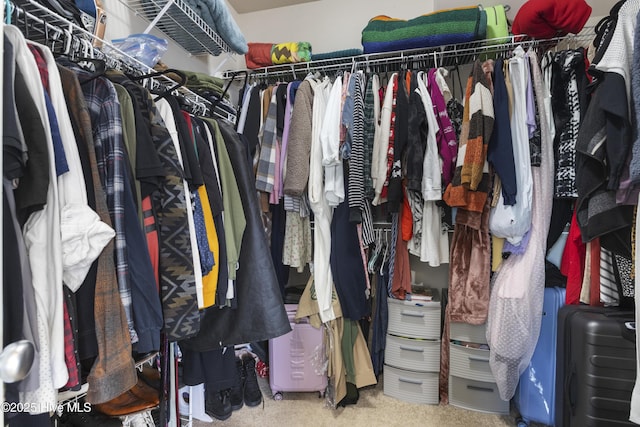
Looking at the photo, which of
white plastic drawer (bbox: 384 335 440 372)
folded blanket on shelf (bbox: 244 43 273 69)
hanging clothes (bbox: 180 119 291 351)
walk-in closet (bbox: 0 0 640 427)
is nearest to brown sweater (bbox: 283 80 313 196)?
walk-in closet (bbox: 0 0 640 427)

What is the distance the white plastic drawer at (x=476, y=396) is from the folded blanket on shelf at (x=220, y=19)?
207 cm

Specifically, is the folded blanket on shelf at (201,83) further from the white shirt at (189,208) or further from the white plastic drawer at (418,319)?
the white plastic drawer at (418,319)

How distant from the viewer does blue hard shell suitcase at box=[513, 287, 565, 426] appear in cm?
153

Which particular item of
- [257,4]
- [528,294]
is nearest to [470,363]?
[528,294]

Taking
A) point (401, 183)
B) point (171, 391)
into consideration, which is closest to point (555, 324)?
point (401, 183)

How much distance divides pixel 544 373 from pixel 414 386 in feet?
2.04

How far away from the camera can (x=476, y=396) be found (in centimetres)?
171

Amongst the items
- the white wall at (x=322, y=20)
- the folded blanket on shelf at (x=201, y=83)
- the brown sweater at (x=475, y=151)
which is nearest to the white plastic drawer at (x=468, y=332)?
the brown sweater at (x=475, y=151)

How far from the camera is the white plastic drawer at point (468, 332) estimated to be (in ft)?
5.57

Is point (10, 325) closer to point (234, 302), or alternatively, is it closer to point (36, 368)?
point (36, 368)

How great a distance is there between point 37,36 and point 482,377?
225 cm

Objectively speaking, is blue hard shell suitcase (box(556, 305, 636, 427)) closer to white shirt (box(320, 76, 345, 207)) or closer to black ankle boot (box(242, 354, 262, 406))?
white shirt (box(320, 76, 345, 207))

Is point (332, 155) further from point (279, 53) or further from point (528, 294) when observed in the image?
point (528, 294)

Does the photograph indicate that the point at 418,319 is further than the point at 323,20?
No
